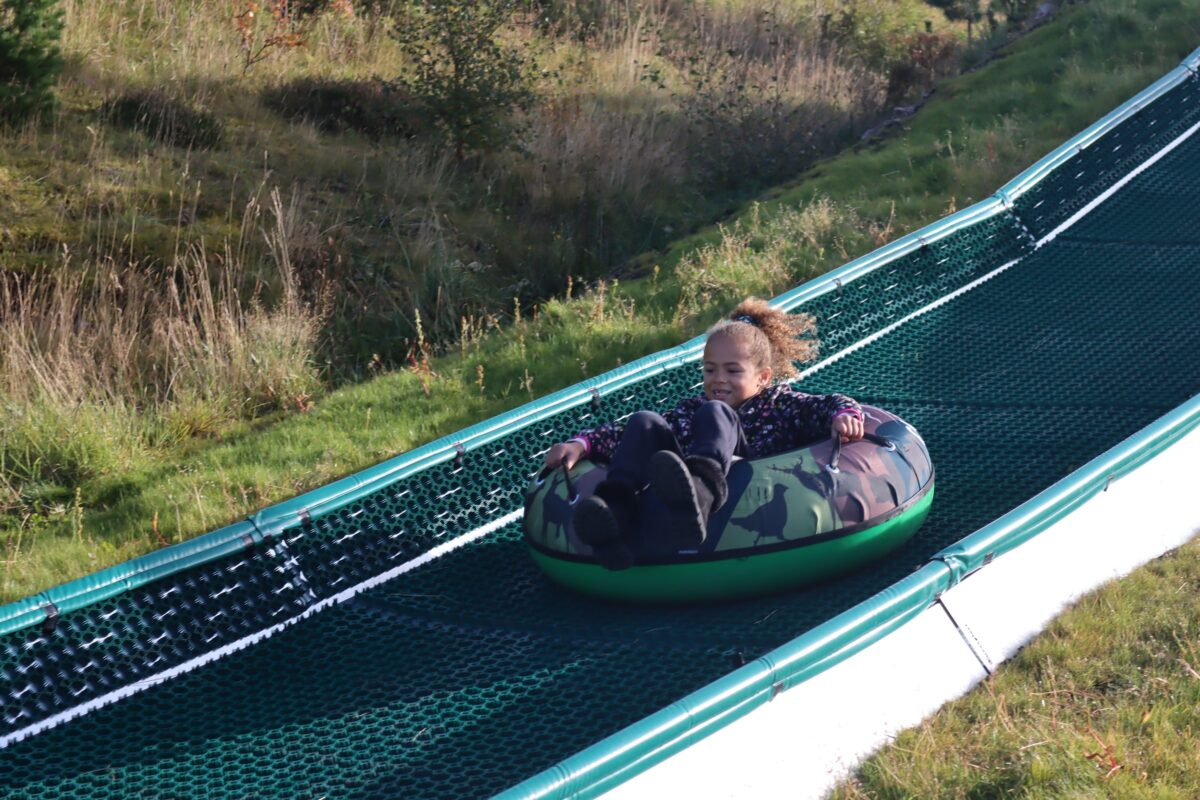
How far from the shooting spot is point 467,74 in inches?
419

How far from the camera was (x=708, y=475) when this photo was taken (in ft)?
13.6

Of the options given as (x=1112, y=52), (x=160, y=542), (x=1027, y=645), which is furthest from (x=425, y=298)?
(x=1112, y=52)

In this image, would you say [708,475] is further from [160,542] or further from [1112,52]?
[1112,52]

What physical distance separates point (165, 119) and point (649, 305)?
4619 mm

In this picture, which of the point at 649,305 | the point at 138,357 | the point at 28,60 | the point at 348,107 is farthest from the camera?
the point at 348,107

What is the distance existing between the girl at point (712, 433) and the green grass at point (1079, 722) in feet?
3.16

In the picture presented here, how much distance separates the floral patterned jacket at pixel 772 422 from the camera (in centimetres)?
475

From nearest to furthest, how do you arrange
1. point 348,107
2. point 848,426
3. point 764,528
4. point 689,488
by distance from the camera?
point 689,488 < point 764,528 < point 848,426 < point 348,107

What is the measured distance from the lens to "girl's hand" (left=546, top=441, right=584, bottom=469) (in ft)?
15.1

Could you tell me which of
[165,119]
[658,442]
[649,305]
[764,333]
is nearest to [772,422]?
[764,333]

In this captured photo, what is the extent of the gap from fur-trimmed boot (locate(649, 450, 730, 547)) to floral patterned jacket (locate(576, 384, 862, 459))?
519 millimetres

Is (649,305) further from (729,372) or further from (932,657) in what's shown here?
(932,657)

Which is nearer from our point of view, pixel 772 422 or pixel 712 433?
pixel 712 433

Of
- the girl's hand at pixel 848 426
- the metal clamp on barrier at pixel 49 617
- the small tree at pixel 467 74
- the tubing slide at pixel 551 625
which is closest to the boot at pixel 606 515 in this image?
the tubing slide at pixel 551 625
